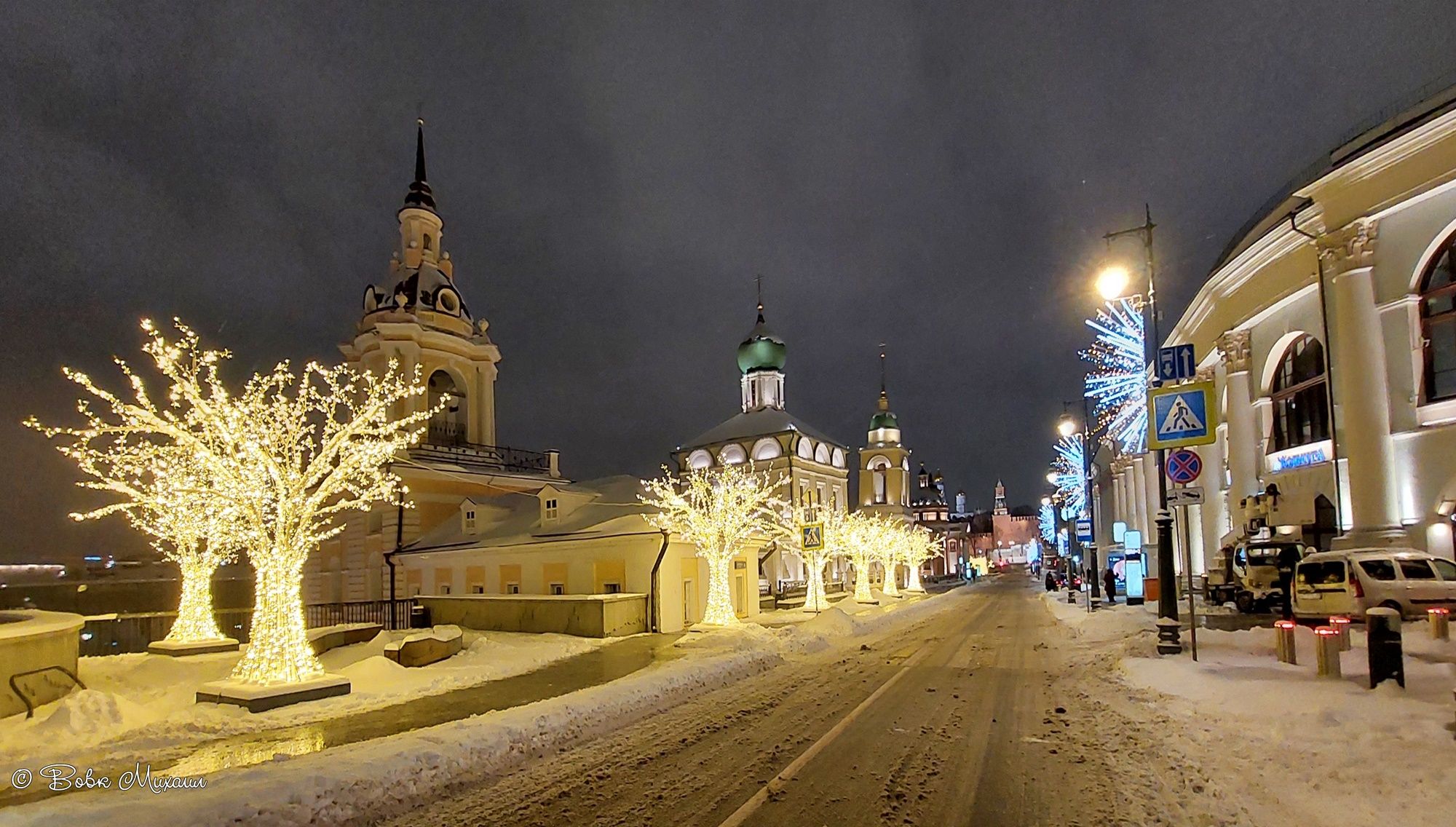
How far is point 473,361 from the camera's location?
47188 millimetres

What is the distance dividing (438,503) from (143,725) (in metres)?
29.3

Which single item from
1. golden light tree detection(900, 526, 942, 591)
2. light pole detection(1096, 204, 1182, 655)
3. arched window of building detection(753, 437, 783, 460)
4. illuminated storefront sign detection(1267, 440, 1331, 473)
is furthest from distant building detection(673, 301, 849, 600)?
light pole detection(1096, 204, 1182, 655)

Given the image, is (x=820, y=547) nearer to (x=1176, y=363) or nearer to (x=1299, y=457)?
(x=1176, y=363)

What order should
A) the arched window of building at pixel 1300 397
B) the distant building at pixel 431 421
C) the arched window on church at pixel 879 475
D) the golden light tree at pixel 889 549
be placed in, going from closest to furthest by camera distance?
the arched window of building at pixel 1300 397 < the distant building at pixel 431 421 < the golden light tree at pixel 889 549 < the arched window on church at pixel 879 475

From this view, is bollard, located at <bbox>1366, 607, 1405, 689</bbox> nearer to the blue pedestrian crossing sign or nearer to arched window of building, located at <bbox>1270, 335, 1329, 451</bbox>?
the blue pedestrian crossing sign

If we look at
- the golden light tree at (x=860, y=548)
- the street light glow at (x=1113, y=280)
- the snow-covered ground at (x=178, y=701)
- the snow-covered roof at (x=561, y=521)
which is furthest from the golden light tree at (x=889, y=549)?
the street light glow at (x=1113, y=280)

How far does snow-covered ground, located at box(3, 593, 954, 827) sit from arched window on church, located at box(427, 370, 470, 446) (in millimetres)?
34799

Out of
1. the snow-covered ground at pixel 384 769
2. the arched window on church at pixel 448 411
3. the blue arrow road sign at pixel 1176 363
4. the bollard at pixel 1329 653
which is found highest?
the arched window on church at pixel 448 411

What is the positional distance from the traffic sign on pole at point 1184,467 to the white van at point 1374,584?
24.3ft

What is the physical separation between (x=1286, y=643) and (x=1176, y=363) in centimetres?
516

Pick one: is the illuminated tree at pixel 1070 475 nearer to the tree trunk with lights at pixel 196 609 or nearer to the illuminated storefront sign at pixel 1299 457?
the illuminated storefront sign at pixel 1299 457

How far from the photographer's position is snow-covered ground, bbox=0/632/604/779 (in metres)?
9.97

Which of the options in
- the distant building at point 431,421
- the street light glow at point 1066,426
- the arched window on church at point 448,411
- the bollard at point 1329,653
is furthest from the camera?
the arched window on church at point 448,411

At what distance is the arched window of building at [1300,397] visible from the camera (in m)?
26.9
